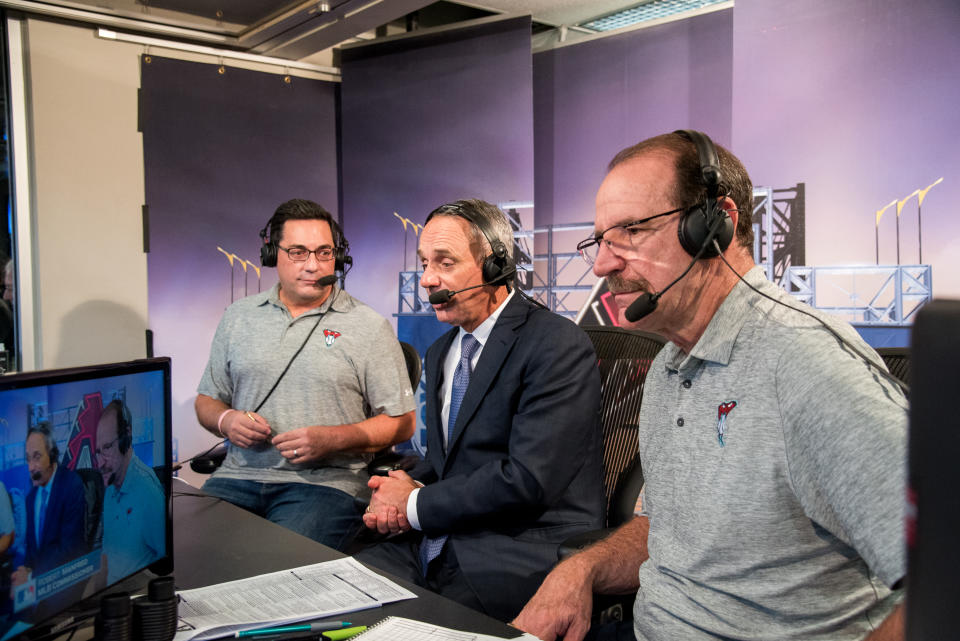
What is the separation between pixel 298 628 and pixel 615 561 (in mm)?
616

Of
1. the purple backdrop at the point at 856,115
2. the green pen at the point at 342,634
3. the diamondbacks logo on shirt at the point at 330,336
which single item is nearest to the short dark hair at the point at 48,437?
the green pen at the point at 342,634

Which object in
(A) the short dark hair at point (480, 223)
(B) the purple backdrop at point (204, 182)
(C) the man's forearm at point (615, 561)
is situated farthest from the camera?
(B) the purple backdrop at point (204, 182)

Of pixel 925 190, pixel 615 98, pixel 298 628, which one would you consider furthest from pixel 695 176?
pixel 615 98

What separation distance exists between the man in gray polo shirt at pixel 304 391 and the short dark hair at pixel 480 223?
1.97ft

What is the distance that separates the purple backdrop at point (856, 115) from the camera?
261cm

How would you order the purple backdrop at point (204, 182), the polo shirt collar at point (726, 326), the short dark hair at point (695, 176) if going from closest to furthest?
the polo shirt collar at point (726, 326) → the short dark hair at point (695, 176) → the purple backdrop at point (204, 182)

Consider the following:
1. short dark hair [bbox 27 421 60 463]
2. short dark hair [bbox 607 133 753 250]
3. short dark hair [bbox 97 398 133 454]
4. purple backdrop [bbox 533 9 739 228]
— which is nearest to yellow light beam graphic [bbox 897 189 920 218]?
purple backdrop [bbox 533 9 739 228]

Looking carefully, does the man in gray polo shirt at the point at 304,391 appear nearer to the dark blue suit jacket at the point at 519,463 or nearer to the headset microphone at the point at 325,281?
the headset microphone at the point at 325,281

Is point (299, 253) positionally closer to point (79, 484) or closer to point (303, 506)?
point (303, 506)

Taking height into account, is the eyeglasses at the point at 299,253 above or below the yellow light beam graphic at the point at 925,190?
below

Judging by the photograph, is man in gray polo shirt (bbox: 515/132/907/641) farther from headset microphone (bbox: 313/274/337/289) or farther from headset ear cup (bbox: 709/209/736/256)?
headset microphone (bbox: 313/274/337/289)

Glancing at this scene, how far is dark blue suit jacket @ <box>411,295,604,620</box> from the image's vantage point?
160 cm

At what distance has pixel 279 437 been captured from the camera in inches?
79.6

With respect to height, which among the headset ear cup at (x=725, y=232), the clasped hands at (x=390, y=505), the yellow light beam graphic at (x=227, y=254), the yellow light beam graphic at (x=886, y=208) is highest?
the yellow light beam graphic at (x=886, y=208)
